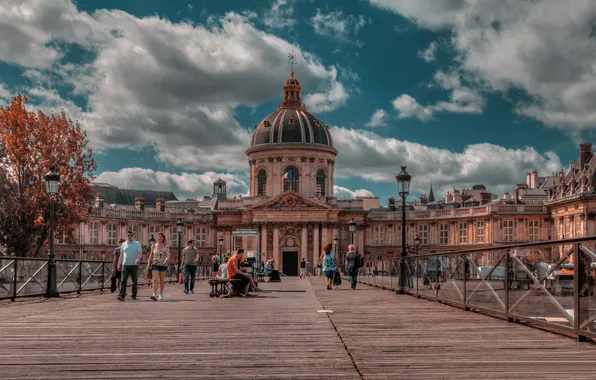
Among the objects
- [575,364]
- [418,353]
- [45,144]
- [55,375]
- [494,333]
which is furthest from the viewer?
[45,144]

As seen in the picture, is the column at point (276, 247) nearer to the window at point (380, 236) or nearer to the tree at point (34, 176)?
the window at point (380, 236)

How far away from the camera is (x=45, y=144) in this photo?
44.2 meters

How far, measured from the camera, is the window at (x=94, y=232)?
76.8m

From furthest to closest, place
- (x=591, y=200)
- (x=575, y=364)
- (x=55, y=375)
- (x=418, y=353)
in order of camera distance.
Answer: (x=591, y=200) < (x=418, y=353) < (x=575, y=364) < (x=55, y=375)

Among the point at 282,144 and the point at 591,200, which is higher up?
the point at 282,144

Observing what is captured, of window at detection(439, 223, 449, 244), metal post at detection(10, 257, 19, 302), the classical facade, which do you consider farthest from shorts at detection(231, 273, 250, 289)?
window at detection(439, 223, 449, 244)

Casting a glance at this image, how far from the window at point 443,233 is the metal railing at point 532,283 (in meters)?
63.6

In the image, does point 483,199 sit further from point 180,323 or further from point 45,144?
point 180,323

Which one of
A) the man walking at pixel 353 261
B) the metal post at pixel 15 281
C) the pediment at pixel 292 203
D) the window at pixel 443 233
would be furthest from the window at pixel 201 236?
the metal post at pixel 15 281

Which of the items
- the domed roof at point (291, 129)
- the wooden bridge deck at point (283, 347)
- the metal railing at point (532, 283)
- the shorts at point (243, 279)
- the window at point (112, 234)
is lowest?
the wooden bridge deck at point (283, 347)

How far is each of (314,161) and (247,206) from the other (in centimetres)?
944

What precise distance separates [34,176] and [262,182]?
4404cm

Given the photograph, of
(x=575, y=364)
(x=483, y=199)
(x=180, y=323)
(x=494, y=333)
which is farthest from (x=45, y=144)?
(x=483, y=199)

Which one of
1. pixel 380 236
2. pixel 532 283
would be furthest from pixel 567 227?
pixel 532 283
